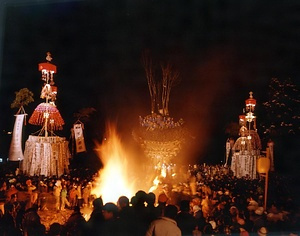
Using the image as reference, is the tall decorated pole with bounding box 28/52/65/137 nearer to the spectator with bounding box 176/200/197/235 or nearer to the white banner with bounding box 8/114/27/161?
the white banner with bounding box 8/114/27/161

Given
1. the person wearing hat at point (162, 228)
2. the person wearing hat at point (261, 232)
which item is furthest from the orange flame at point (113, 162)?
the person wearing hat at point (162, 228)

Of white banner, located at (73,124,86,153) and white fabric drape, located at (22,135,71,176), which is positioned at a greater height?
white banner, located at (73,124,86,153)

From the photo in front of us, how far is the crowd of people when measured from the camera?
3207 mm

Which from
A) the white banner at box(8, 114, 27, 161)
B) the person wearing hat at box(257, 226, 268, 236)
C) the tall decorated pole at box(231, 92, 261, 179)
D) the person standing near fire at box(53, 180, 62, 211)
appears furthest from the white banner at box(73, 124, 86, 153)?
the person wearing hat at box(257, 226, 268, 236)

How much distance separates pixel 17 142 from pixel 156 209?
18.2ft

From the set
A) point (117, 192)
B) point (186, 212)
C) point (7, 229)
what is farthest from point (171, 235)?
point (117, 192)

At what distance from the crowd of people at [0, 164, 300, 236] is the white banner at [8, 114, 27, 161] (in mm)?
441

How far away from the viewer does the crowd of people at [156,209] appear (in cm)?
321

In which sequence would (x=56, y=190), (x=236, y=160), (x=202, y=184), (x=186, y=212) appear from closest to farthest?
(x=186, y=212) < (x=56, y=190) < (x=202, y=184) < (x=236, y=160)

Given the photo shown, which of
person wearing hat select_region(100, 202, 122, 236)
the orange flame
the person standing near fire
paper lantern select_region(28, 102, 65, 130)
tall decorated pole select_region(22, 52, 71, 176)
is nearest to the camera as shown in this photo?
person wearing hat select_region(100, 202, 122, 236)

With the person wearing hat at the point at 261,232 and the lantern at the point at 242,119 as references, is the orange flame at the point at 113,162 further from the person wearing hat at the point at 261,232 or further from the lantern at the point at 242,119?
the person wearing hat at the point at 261,232

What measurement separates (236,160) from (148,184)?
9.40 ft

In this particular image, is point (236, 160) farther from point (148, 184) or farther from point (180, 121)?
point (148, 184)

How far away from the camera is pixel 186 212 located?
12.0 ft
